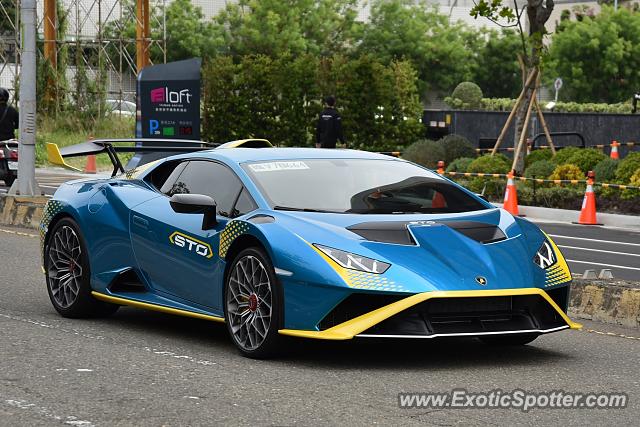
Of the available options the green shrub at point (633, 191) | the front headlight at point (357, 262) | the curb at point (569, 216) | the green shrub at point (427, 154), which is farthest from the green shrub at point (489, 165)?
the front headlight at point (357, 262)

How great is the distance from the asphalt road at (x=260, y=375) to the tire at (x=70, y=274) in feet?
0.39

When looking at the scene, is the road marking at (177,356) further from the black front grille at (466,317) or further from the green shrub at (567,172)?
the green shrub at (567,172)

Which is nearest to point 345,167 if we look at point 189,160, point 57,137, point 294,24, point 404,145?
point 189,160

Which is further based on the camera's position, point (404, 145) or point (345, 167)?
→ point (404, 145)

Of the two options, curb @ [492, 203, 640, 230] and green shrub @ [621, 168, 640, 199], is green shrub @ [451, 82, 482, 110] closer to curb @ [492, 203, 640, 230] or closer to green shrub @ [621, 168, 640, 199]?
curb @ [492, 203, 640, 230]

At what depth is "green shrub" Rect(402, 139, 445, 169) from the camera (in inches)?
1145

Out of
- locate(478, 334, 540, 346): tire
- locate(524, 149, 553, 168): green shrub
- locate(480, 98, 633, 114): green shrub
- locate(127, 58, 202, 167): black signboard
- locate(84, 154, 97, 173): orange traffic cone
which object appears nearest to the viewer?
locate(478, 334, 540, 346): tire

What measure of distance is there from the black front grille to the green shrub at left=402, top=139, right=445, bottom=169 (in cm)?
2032

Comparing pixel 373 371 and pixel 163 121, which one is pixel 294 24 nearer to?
pixel 163 121

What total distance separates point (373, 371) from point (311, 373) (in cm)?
37

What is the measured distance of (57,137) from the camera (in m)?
39.5

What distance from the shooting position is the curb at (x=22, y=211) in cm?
1914

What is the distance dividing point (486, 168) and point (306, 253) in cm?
1848

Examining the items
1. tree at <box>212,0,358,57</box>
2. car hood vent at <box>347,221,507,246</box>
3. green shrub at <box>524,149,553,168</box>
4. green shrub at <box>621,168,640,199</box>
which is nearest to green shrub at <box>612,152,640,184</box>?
green shrub at <box>621,168,640,199</box>
